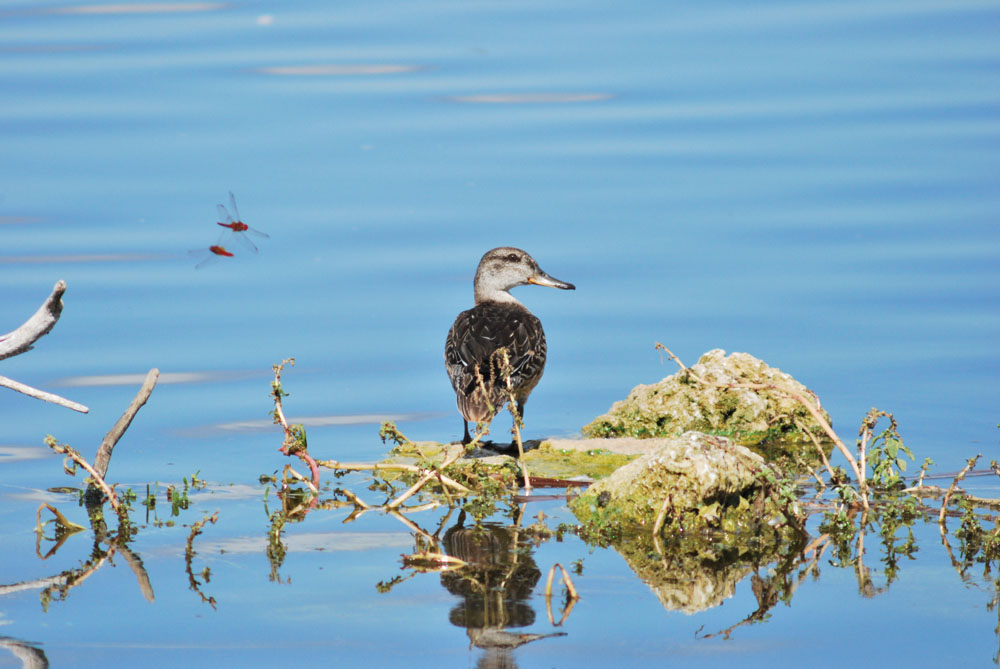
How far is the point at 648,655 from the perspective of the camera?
5.20 metres

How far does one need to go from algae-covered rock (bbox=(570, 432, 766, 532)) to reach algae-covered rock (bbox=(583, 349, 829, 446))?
2002 millimetres

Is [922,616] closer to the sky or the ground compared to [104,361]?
closer to the ground

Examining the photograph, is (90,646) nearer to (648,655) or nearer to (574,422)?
(648,655)

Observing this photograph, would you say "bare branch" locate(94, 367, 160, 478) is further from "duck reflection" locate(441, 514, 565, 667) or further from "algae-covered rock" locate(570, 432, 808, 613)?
"algae-covered rock" locate(570, 432, 808, 613)

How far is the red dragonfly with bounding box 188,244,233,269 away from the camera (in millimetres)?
13383

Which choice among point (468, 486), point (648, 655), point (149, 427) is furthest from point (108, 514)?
point (648, 655)

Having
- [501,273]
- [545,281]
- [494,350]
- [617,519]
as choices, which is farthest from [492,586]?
[545,281]

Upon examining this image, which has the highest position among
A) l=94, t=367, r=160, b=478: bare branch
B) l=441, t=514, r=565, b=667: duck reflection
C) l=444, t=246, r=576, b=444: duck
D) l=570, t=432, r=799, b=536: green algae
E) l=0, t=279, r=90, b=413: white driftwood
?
l=444, t=246, r=576, b=444: duck

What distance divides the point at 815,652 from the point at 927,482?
8.27ft

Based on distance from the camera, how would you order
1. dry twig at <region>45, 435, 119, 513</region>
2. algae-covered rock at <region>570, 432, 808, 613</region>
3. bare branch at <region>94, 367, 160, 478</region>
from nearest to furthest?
algae-covered rock at <region>570, 432, 808, 613</region>
dry twig at <region>45, 435, 119, 513</region>
bare branch at <region>94, 367, 160, 478</region>

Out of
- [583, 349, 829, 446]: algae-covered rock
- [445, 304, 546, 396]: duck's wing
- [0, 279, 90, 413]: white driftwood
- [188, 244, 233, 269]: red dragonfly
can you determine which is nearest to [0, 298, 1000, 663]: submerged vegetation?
[0, 279, 90, 413]: white driftwood

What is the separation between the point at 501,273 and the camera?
10.9 meters

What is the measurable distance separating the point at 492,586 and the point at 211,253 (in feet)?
27.1

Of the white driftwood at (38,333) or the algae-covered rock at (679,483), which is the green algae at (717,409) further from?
the white driftwood at (38,333)
